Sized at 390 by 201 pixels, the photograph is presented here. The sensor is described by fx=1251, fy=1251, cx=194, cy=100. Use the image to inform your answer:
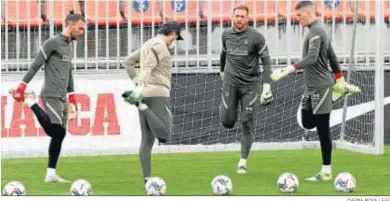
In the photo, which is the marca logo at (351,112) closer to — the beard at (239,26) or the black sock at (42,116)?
the beard at (239,26)

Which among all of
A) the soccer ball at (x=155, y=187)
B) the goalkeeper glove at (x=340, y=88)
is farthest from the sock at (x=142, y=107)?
the goalkeeper glove at (x=340, y=88)

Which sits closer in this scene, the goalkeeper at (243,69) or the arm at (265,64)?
the arm at (265,64)

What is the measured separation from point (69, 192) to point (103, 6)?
236 inches

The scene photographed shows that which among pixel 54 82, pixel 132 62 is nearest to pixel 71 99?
pixel 54 82

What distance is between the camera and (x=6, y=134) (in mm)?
16156

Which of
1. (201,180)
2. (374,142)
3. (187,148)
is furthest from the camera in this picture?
(187,148)

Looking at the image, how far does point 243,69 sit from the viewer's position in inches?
526

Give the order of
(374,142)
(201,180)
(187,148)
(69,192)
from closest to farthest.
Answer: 1. (69,192)
2. (201,180)
3. (374,142)
4. (187,148)

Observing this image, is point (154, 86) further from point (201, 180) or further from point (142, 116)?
point (201, 180)

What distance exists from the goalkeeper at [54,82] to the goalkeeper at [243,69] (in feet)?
5.65

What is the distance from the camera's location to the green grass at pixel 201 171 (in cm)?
1179

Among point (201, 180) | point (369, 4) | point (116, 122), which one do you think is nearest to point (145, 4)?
point (116, 122)

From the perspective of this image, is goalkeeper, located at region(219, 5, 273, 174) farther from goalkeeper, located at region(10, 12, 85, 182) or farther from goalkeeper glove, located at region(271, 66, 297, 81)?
goalkeeper, located at region(10, 12, 85, 182)

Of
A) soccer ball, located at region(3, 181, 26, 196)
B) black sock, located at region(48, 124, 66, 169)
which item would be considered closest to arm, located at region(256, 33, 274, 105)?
black sock, located at region(48, 124, 66, 169)
